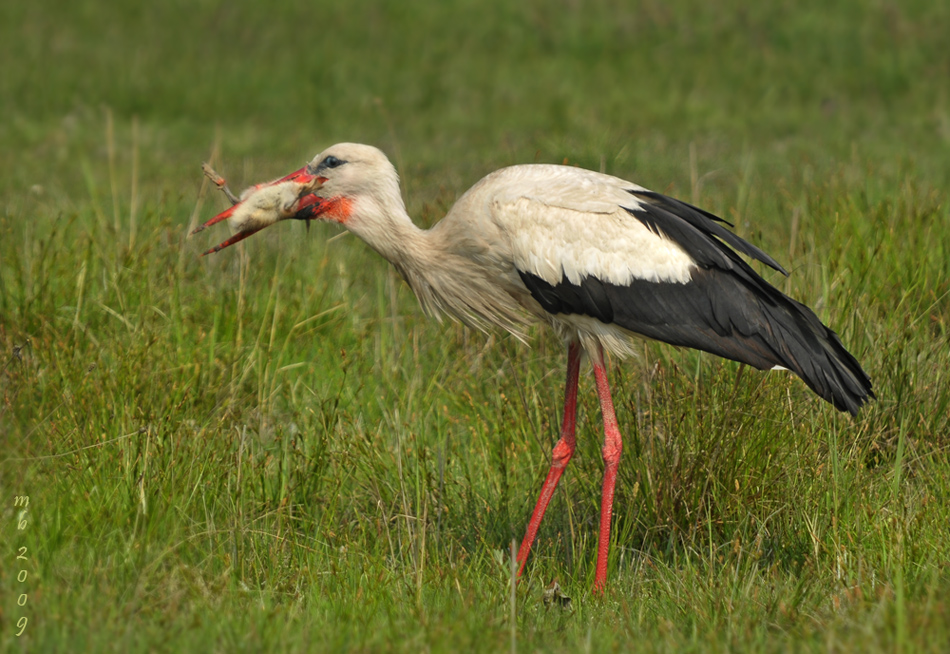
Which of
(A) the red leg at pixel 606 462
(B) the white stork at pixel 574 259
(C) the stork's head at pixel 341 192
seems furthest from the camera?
(C) the stork's head at pixel 341 192

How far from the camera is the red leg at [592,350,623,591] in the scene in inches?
159

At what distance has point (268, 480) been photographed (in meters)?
4.22

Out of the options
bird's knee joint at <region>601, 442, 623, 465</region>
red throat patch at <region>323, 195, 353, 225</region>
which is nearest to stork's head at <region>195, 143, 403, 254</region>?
red throat patch at <region>323, 195, 353, 225</region>

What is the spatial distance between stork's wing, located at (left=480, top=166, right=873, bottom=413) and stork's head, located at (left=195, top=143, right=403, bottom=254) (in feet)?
1.56

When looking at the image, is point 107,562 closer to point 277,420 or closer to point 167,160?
point 277,420

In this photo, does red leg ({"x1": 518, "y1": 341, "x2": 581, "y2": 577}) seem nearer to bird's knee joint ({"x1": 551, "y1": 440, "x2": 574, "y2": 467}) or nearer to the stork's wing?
bird's knee joint ({"x1": 551, "y1": 440, "x2": 574, "y2": 467})

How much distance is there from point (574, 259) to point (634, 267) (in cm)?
26

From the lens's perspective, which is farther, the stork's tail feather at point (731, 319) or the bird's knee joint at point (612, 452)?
the bird's knee joint at point (612, 452)

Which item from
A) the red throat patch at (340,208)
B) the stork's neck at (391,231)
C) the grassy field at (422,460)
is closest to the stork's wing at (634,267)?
the grassy field at (422,460)

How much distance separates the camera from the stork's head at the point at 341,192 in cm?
434

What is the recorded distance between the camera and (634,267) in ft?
14.1

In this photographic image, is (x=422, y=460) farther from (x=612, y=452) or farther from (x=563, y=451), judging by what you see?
(x=612, y=452)

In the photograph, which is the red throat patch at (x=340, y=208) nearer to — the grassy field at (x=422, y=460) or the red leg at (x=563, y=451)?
the grassy field at (x=422, y=460)

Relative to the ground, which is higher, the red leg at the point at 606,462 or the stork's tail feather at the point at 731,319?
the stork's tail feather at the point at 731,319
